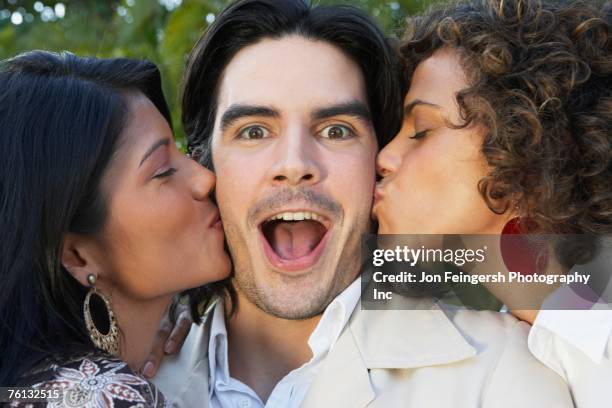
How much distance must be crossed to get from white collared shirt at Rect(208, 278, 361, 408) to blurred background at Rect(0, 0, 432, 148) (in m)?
1.40

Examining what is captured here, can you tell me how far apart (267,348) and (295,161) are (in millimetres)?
782

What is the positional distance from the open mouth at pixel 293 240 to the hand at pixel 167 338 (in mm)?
492

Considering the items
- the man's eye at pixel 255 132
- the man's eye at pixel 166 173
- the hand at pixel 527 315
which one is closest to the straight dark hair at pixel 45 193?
the man's eye at pixel 166 173

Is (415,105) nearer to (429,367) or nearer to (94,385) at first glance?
(429,367)

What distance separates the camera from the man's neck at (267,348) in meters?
3.27

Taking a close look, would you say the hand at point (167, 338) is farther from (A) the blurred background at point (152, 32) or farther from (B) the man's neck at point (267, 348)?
(A) the blurred background at point (152, 32)

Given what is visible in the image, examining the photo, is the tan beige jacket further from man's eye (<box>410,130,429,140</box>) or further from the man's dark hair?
the man's dark hair

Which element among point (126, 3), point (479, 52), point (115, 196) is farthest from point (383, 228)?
point (126, 3)

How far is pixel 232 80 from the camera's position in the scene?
11.1 ft

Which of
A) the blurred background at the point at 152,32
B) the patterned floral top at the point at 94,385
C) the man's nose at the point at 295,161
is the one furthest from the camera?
the blurred background at the point at 152,32

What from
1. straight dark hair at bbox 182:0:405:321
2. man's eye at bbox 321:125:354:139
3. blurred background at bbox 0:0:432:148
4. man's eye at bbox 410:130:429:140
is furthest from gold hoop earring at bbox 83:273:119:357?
blurred background at bbox 0:0:432:148

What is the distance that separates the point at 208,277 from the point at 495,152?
1162mm

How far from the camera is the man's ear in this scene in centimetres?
296

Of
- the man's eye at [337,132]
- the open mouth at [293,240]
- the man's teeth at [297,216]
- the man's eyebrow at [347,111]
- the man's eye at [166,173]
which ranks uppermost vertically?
the man's eyebrow at [347,111]
